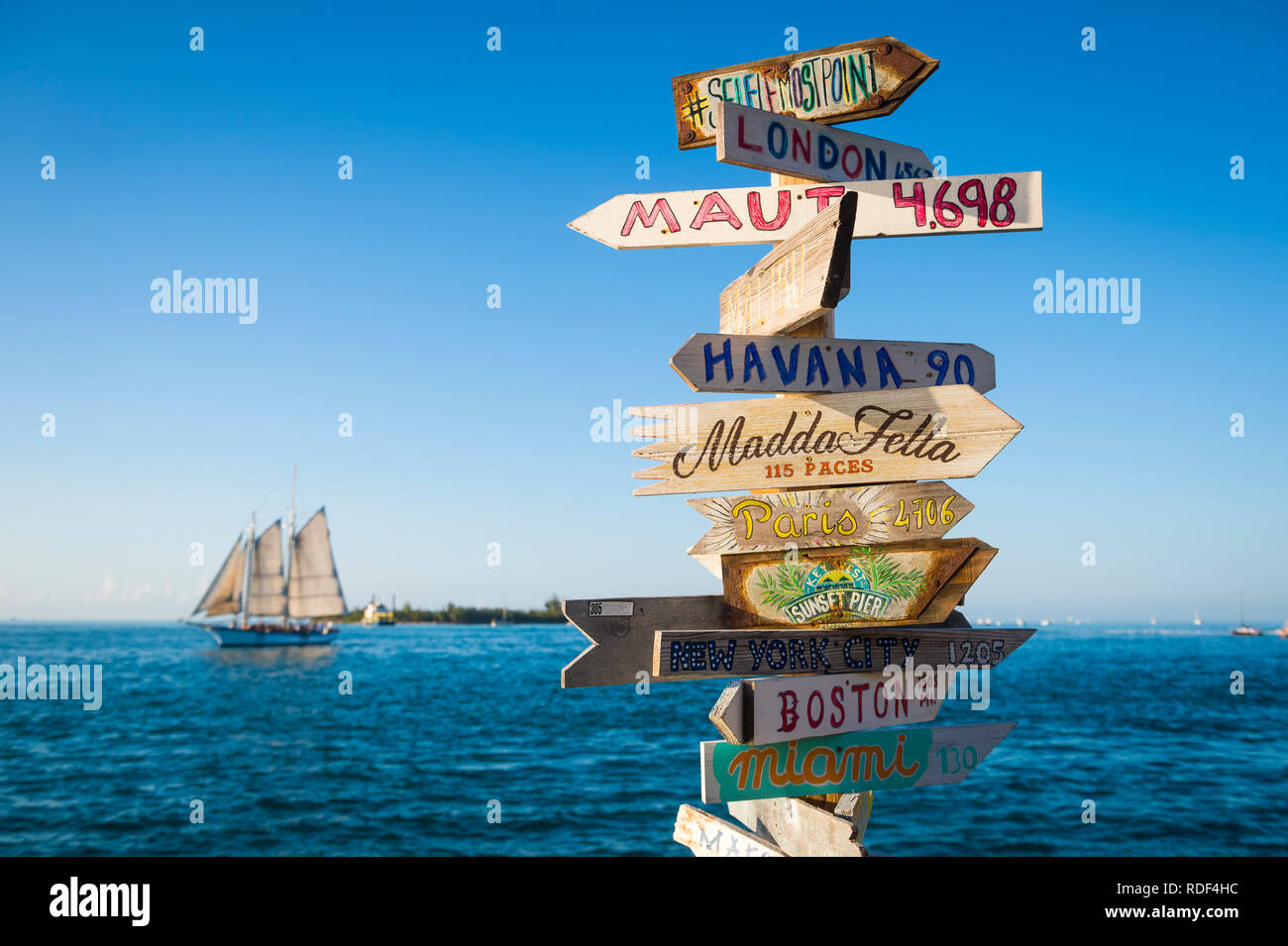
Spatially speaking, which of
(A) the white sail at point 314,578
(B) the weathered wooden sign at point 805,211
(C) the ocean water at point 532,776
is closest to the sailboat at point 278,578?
(A) the white sail at point 314,578

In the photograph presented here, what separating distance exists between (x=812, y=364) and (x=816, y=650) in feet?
4.47

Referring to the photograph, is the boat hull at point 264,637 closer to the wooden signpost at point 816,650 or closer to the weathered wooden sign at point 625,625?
the weathered wooden sign at point 625,625

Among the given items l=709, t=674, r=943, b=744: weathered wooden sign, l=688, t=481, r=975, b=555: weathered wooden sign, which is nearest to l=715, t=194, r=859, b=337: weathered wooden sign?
l=688, t=481, r=975, b=555: weathered wooden sign

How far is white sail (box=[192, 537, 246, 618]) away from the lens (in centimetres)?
9075

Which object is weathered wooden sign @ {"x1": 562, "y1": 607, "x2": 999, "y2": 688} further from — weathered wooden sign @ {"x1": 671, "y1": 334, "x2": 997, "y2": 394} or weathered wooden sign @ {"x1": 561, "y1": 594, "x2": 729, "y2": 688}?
weathered wooden sign @ {"x1": 671, "y1": 334, "x2": 997, "y2": 394}

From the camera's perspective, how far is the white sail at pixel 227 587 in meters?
90.8

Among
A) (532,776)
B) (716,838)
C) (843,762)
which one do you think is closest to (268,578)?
(532,776)

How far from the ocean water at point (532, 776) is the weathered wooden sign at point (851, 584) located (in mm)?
12520

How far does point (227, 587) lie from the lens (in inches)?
3644

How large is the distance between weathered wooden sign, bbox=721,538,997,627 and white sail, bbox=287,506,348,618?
90.7 meters

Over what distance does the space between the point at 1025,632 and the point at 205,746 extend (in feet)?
139

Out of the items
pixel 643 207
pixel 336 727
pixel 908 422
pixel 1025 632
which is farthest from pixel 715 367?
pixel 336 727

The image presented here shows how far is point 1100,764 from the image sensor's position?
29766 millimetres
